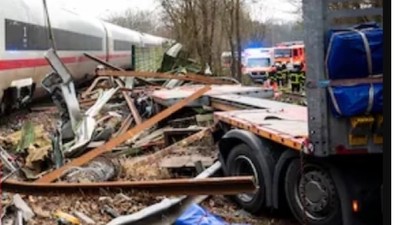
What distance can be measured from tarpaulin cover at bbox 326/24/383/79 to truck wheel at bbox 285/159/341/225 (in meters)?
0.88

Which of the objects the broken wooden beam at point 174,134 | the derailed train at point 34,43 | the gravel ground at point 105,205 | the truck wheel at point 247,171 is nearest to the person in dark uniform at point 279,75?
the derailed train at point 34,43

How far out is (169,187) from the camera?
4906 mm

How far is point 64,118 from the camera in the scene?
33.6 feet

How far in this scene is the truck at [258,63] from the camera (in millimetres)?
29683

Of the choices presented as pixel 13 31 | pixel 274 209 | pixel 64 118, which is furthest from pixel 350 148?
pixel 13 31

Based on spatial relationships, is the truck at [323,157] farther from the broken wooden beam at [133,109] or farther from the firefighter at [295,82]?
the firefighter at [295,82]

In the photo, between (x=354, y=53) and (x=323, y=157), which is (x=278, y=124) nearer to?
(x=323, y=157)

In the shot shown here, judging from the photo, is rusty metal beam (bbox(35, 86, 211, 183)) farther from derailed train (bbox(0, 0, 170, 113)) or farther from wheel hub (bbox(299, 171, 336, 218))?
derailed train (bbox(0, 0, 170, 113))

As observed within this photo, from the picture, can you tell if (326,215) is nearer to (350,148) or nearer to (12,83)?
(350,148)

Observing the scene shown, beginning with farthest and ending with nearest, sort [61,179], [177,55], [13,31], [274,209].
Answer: [177,55], [13,31], [61,179], [274,209]

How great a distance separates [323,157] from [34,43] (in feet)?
36.9

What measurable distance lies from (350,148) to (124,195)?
92.4 inches

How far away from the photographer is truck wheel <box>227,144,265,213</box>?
5480 mm

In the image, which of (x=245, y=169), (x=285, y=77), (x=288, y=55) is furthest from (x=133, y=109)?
(x=288, y=55)
